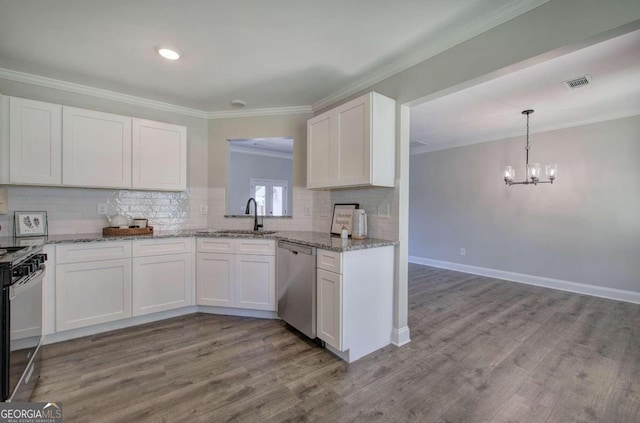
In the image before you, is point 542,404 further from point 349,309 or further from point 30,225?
point 30,225

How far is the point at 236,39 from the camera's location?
2141mm

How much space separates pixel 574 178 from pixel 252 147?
6.07 metres

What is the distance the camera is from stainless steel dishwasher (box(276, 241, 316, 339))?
2.40m

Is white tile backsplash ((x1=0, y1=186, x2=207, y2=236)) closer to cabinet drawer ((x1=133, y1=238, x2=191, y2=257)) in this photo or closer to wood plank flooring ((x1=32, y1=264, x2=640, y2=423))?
cabinet drawer ((x1=133, y1=238, x2=191, y2=257))

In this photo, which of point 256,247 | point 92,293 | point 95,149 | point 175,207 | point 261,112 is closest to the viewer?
point 92,293

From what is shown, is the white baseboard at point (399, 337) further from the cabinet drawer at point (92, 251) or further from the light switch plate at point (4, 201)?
the light switch plate at point (4, 201)

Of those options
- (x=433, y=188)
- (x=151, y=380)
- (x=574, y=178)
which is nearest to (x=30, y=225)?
(x=151, y=380)

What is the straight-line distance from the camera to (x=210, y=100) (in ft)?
10.8

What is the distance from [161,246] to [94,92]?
5.91ft

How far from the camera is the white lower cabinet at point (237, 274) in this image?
2.92 m

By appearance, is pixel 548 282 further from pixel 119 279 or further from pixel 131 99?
pixel 131 99

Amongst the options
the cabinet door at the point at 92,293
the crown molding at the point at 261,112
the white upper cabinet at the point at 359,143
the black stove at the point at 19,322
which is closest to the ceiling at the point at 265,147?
the crown molding at the point at 261,112

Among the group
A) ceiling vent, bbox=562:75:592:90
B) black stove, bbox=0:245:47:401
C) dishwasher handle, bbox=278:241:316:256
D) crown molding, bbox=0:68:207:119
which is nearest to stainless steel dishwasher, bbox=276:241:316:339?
dishwasher handle, bbox=278:241:316:256

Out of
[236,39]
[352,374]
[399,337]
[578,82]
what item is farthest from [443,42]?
[352,374]
